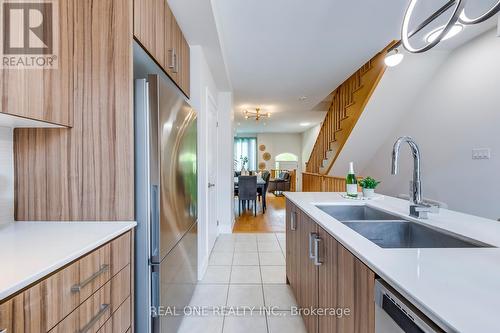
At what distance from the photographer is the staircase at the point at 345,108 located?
11.5 feet

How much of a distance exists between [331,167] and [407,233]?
4.12m

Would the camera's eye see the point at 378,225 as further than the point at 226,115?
No

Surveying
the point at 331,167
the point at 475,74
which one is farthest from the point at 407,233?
the point at 331,167

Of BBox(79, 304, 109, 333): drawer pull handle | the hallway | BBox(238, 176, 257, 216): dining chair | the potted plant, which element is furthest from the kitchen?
BBox(238, 176, 257, 216): dining chair

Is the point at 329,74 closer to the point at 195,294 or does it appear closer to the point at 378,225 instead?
the point at 378,225

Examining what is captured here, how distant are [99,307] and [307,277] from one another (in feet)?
3.88

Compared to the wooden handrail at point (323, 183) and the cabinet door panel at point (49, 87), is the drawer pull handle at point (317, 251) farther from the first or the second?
the wooden handrail at point (323, 183)

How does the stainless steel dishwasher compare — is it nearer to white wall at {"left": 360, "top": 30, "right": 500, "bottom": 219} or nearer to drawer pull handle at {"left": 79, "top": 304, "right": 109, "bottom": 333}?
drawer pull handle at {"left": 79, "top": 304, "right": 109, "bottom": 333}

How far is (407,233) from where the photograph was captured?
1.32 m

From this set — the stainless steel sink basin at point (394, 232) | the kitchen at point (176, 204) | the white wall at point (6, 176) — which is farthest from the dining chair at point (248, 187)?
the white wall at point (6, 176)

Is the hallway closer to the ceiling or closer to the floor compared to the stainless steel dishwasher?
closer to the floor

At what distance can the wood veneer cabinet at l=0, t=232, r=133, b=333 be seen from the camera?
2.06 ft

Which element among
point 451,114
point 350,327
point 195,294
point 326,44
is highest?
point 326,44

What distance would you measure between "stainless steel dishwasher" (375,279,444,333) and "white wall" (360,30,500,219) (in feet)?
10.5
